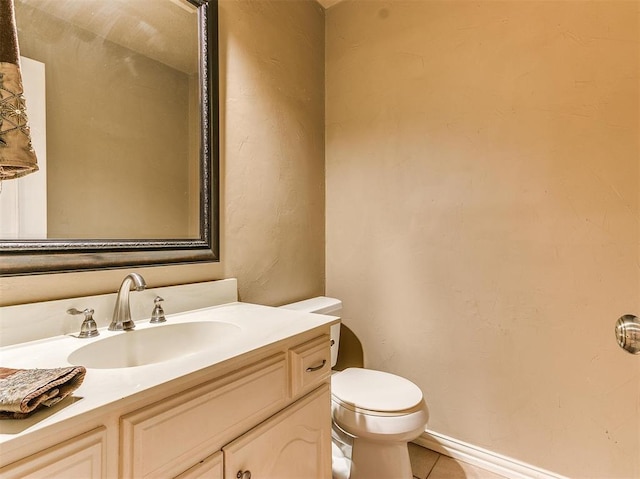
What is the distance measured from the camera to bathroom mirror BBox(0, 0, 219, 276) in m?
0.95

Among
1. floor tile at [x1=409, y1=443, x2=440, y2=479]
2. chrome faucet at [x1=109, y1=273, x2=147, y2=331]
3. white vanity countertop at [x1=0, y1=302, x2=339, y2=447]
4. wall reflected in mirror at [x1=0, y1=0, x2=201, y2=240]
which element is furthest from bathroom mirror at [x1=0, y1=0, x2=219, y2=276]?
floor tile at [x1=409, y1=443, x2=440, y2=479]

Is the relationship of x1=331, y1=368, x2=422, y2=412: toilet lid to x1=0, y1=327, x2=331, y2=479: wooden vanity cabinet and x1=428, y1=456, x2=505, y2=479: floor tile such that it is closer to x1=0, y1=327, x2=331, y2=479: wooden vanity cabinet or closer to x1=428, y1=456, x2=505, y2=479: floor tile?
x1=0, y1=327, x2=331, y2=479: wooden vanity cabinet

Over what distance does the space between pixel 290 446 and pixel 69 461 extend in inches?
22.2

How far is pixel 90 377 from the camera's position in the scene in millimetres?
650

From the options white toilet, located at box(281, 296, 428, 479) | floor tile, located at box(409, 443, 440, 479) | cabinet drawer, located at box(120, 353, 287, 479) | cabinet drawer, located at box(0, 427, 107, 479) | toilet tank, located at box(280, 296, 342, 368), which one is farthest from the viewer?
toilet tank, located at box(280, 296, 342, 368)

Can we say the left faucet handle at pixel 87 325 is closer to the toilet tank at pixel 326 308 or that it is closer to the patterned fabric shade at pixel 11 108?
the patterned fabric shade at pixel 11 108

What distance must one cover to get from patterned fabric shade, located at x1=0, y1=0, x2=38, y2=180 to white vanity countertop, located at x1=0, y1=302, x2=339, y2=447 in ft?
1.37

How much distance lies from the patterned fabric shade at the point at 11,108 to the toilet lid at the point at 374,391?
4.02ft

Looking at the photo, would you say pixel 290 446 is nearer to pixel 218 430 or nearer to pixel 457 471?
pixel 218 430

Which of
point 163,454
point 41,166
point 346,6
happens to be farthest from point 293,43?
point 163,454

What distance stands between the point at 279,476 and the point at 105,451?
0.50 m

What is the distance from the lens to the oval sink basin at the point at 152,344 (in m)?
0.88

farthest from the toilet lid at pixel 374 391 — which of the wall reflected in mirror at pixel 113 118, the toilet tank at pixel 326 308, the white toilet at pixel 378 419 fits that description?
the wall reflected in mirror at pixel 113 118

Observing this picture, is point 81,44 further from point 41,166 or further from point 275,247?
point 275,247
